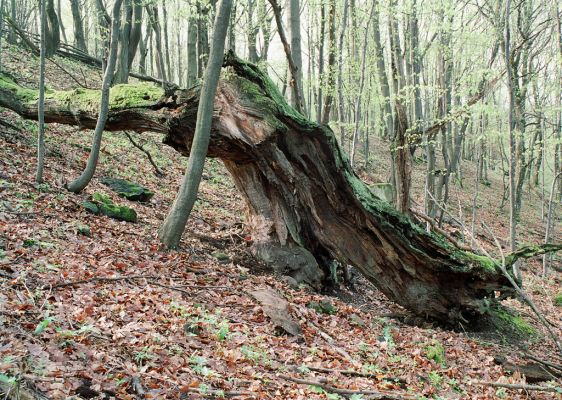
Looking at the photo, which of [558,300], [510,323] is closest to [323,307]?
[510,323]

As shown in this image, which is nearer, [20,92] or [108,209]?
[108,209]

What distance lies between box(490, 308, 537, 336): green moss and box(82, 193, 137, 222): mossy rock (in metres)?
6.45

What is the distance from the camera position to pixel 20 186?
23.0ft

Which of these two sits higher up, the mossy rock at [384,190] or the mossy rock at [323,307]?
the mossy rock at [384,190]

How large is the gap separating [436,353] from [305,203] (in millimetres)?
2980

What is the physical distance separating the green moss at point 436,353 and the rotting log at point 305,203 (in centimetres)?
A: 151

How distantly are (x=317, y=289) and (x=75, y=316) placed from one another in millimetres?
4338

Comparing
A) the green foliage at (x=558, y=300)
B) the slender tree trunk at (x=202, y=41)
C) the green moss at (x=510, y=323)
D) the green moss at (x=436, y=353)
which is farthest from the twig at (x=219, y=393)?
the slender tree trunk at (x=202, y=41)

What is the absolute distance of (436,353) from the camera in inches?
219

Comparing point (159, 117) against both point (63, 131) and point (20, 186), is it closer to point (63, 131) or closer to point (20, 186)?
point (20, 186)

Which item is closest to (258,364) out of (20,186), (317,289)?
(317,289)

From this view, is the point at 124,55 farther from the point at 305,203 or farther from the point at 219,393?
the point at 219,393

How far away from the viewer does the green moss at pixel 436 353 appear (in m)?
5.48

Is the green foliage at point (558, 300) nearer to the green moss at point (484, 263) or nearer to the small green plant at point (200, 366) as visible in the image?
the green moss at point (484, 263)
